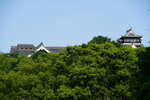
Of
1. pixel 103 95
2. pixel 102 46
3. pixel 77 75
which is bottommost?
pixel 103 95

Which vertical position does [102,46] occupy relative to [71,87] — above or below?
above

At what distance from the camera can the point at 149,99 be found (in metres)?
22.0

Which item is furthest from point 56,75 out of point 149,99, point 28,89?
point 149,99

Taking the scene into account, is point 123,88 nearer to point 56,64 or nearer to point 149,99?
point 56,64

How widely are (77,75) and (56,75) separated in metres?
3.65

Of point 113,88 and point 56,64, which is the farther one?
point 56,64

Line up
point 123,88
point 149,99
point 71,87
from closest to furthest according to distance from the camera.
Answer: point 149,99
point 123,88
point 71,87

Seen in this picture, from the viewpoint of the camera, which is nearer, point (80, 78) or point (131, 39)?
point (80, 78)

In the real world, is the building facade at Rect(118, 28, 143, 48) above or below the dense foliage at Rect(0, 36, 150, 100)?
above

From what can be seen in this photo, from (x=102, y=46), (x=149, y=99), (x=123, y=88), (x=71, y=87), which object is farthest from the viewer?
(x=102, y=46)

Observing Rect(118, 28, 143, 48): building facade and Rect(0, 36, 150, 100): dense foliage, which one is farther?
Rect(118, 28, 143, 48): building facade

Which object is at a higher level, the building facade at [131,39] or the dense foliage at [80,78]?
the building facade at [131,39]

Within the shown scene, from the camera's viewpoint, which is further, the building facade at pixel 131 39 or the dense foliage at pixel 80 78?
the building facade at pixel 131 39

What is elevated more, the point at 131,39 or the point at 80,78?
the point at 131,39
